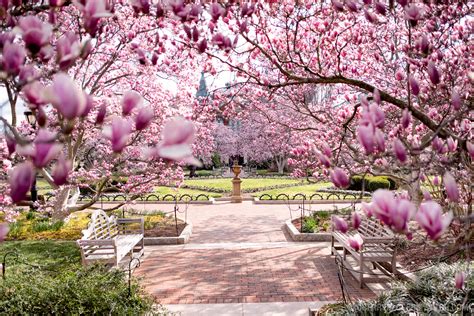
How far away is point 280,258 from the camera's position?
966 centimetres

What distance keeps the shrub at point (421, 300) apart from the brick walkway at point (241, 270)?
1.70 m

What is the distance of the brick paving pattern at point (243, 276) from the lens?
7.14m

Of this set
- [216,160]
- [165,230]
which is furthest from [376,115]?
[216,160]

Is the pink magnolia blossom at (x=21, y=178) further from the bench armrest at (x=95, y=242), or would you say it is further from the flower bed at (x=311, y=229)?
the flower bed at (x=311, y=229)

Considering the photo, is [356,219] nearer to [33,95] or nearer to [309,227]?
[33,95]

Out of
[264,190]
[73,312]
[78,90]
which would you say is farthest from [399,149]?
[264,190]

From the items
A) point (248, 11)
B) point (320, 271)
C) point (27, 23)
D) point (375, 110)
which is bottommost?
point (320, 271)

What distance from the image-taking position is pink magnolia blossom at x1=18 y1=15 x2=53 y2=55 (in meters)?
1.51

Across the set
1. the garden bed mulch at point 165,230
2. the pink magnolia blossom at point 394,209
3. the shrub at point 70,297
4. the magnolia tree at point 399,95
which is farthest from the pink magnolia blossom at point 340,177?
the garden bed mulch at point 165,230

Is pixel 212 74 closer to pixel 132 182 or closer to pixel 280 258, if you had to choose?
pixel 280 258

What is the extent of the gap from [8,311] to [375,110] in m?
4.67

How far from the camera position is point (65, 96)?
1212 mm

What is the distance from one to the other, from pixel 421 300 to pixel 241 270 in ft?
14.1

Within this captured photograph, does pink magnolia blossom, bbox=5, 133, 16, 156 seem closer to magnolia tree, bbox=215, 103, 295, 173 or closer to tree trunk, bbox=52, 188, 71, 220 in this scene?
tree trunk, bbox=52, 188, 71, 220
